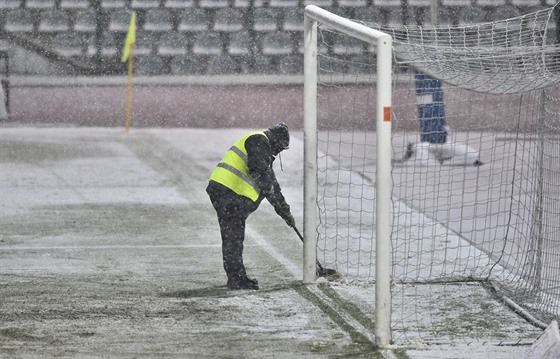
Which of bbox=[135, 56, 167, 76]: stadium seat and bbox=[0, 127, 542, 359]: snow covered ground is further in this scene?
bbox=[135, 56, 167, 76]: stadium seat

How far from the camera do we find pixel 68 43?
84.2ft

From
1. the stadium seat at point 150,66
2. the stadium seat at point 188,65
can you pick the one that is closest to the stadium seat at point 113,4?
the stadium seat at point 150,66

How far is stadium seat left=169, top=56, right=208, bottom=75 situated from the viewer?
25.0m

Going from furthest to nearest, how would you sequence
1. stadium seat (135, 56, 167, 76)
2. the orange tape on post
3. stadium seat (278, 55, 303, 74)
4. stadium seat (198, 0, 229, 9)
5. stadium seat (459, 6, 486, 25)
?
stadium seat (198, 0, 229, 9) → stadium seat (459, 6, 486, 25) → stadium seat (278, 55, 303, 74) → stadium seat (135, 56, 167, 76) → the orange tape on post

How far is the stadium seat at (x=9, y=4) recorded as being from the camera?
26500mm

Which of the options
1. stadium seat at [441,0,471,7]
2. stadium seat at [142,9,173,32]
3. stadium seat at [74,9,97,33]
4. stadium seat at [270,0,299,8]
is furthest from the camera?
stadium seat at [270,0,299,8]

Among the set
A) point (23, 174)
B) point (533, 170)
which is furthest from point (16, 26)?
point (533, 170)

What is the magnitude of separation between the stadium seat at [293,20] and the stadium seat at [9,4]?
20.2 feet

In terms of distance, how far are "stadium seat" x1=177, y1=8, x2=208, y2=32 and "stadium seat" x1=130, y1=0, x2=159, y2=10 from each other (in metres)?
0.69

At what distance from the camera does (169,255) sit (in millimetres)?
10297

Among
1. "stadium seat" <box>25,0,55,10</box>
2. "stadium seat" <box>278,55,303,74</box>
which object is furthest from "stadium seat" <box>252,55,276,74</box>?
"stadium seat" <box>25,0,55,10</box>

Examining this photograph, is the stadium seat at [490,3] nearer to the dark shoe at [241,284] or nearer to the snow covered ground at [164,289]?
the snow covered ground at [164,289]

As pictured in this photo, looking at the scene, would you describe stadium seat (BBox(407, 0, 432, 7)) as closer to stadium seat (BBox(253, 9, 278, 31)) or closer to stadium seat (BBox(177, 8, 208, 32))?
stadium seat (BBox(253, 9, 278, 31))

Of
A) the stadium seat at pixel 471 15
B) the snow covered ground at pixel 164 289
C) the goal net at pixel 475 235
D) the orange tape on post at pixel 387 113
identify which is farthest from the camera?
the stadium seat at pixel 471 15
